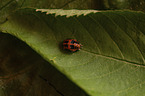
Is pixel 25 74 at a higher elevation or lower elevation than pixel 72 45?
lower

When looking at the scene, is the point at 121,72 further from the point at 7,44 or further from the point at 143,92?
the point at 7,44

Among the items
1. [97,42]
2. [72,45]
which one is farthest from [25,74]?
[97,42]

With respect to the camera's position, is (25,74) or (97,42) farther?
(25,74)

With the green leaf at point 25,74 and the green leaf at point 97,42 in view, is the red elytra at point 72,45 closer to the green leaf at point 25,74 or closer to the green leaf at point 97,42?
the green leaf at point 97,42

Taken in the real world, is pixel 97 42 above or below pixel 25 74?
above

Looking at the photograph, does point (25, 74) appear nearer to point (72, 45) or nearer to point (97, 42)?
→ point (72, 45)
